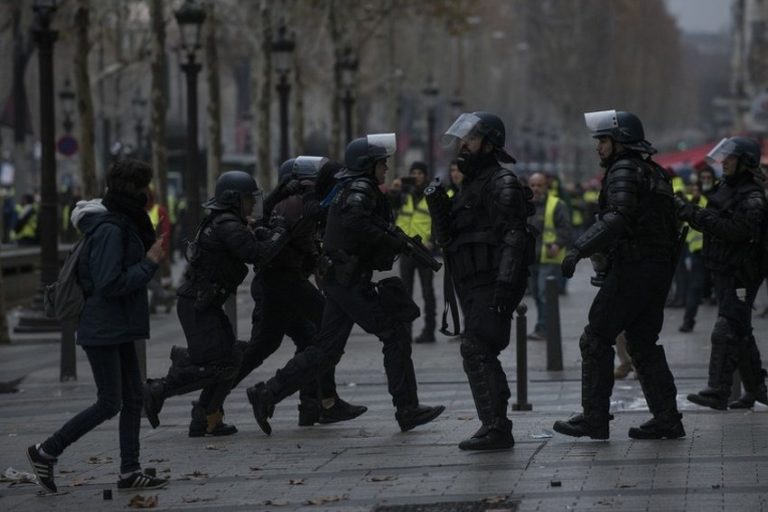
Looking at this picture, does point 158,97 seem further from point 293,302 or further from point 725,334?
point 725,334

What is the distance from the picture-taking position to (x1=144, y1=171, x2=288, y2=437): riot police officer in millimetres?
12086

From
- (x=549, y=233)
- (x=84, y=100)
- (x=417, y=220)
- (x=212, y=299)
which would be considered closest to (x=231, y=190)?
(x=212, y=299)

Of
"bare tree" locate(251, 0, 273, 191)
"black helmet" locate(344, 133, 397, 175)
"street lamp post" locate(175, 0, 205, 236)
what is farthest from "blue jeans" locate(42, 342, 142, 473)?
"bare tree" locate(251, 0, 273, 191)

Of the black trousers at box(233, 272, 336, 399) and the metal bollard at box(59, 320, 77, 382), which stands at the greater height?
the black trousers at box(233, 272, 336, 399)

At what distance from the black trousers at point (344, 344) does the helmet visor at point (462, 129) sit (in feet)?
4.47

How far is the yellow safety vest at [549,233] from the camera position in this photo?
21.0m

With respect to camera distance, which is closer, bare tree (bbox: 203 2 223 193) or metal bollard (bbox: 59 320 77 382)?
metal bollard (bbox: 59 320 77 382)

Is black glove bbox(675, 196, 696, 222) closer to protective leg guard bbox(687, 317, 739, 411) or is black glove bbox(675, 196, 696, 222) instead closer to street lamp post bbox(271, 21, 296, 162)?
protective leg guard bbox(687, 317, 739, 411)

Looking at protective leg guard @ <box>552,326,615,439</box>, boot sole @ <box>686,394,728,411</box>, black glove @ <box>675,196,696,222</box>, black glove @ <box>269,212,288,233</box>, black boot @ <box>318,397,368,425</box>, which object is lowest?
black boot @ <box>318,397,368,425</box>

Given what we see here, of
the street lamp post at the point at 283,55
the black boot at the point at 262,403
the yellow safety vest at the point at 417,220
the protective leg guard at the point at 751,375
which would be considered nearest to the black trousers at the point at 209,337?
the black boot at the point at 262,403

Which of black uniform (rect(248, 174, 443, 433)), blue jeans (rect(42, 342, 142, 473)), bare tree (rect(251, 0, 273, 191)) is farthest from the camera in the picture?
bare tree (rect(251, 0, 273, 191))

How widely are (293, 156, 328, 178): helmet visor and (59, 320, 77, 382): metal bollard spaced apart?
4.32 meters

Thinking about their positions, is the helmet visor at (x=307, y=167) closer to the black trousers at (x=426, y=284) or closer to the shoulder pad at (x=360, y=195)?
the shoulder pad at (x=360, y=195)

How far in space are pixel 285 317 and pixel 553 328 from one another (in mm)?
4144
